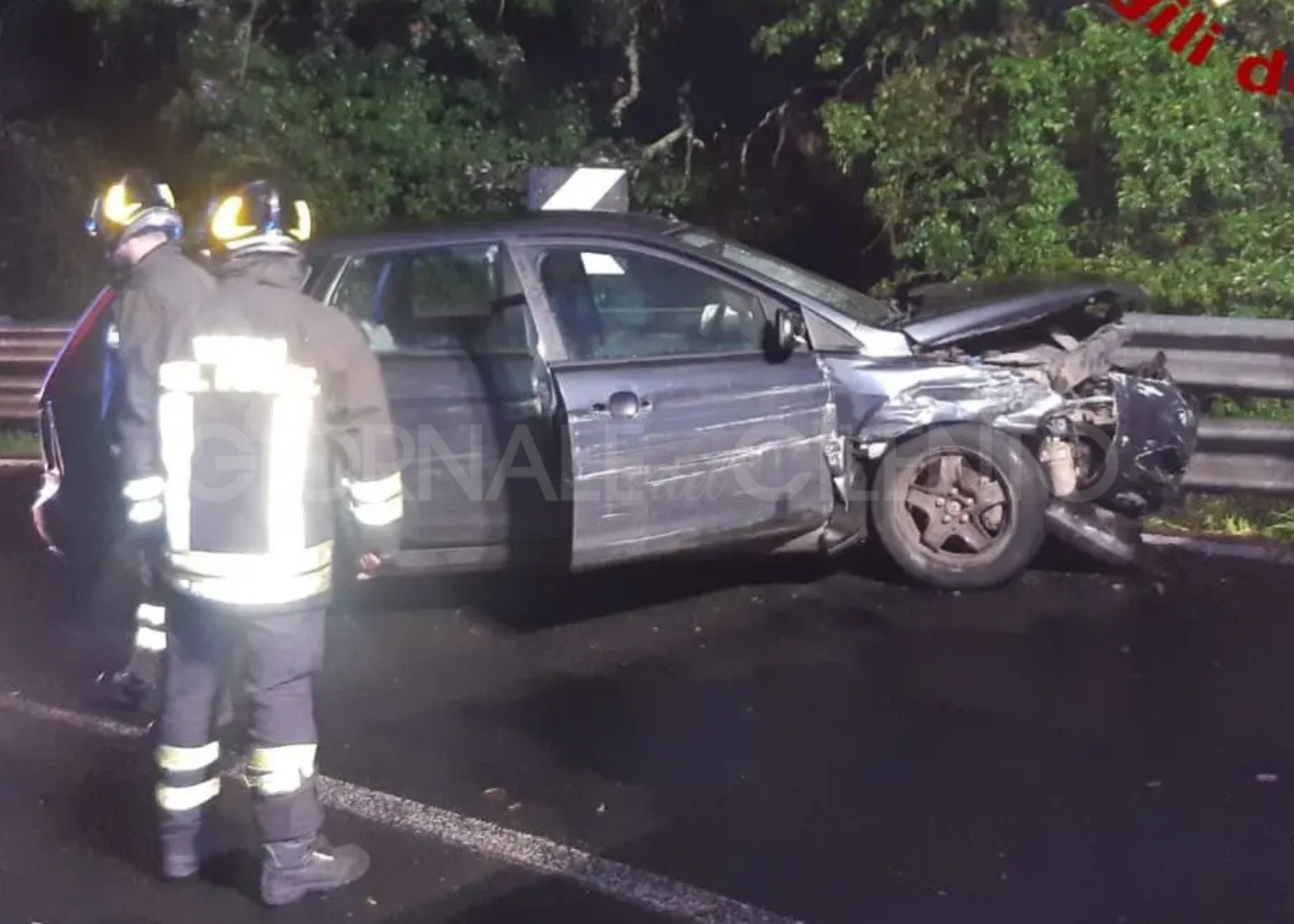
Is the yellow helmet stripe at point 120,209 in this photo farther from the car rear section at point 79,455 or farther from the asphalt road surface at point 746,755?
the asphalt road surface at point 746,755

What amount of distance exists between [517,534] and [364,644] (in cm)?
78

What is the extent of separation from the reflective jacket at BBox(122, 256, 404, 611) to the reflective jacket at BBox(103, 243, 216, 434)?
94 centimetres

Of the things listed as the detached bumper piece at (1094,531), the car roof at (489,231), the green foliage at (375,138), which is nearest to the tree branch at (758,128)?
the green foliage at (375,138)

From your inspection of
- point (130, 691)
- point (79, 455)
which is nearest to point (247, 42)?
point (79, 455)

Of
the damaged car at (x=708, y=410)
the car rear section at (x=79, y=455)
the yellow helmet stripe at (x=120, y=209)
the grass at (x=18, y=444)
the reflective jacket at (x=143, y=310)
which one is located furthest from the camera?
the grass at (x=18, y=444)

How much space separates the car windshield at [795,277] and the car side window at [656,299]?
Answer: 0.61 ft

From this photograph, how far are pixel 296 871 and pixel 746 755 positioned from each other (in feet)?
5.26

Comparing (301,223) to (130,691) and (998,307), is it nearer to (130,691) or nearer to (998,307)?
(130,691)

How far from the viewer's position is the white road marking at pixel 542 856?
495cm

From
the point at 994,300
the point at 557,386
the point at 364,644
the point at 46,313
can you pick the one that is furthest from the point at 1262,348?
the point at 46,313

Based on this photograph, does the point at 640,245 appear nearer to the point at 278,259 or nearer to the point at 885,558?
the point at 885,558

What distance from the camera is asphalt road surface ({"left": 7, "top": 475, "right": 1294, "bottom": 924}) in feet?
16.8

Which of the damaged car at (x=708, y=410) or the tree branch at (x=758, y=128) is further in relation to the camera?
the tree branch at (x=758, y=128)

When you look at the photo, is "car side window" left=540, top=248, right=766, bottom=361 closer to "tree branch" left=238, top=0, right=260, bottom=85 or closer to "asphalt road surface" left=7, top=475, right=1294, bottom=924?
"asphalt road surface" left=7, top=475, right=1294, bottom=924
